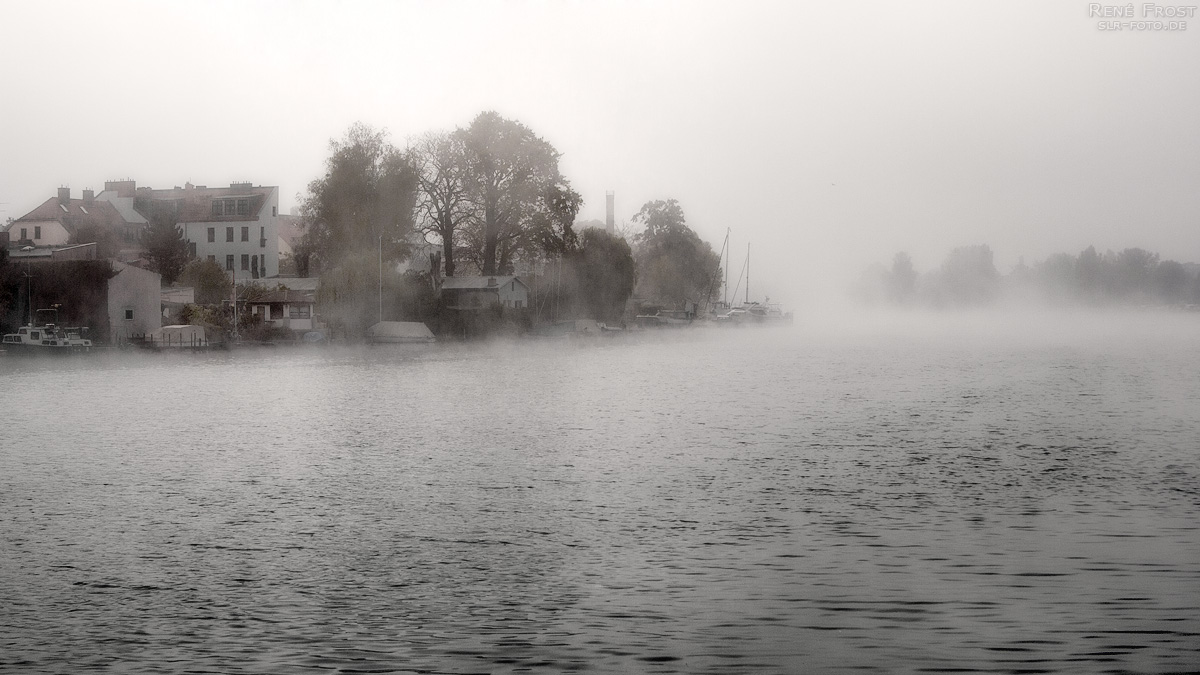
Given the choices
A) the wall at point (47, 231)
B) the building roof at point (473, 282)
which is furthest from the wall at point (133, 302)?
the wall at point (47, 231)

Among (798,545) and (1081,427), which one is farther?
(1081,427)

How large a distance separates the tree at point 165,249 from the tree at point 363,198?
29.3 m

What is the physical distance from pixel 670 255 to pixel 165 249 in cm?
5876

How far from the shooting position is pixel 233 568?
14414 millimetres

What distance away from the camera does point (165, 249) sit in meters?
109

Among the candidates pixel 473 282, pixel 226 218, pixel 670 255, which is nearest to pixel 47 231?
pixel 226 218

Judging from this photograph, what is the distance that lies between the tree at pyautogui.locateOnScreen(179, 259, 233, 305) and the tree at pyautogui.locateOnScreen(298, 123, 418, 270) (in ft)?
53.3

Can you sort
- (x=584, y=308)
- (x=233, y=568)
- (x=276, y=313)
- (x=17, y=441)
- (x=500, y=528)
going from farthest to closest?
(x=584, y=308) → (x=276, y=313) → (x=17, y=441) → (x=500, y=528) → (x=233, y=568)

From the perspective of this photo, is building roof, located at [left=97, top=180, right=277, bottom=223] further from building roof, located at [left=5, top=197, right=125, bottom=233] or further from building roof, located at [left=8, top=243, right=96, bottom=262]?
building roof, located at [left=8, top=243, right=96, bottom=262]

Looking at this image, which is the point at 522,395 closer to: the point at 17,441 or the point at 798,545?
the point at 17,441

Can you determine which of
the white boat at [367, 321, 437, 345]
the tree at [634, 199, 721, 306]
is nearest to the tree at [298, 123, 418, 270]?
the white boat at [367, 321, 437, 345]

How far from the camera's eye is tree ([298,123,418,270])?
83.4m

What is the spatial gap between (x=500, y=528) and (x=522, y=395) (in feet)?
87.3

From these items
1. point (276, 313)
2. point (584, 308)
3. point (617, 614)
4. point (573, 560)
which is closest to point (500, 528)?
point (573, 560)
